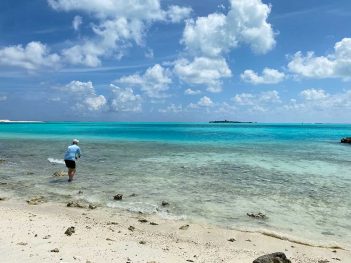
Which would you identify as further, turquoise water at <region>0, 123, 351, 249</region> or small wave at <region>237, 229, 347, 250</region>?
turquoise water at <region>0, 123, 351, 249</region>

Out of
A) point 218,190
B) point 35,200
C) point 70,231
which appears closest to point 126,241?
point 70,231

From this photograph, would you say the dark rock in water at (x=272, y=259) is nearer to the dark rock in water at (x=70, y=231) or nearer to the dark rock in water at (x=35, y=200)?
the dark rock in water at (x=70, y=231)

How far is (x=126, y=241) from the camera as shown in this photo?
9641mm

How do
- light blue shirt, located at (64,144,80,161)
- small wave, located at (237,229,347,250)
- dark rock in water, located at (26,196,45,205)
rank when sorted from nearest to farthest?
small wave, located at (237,229,347,250) → dark rock in water, located at (26,196,45,205) → light blue shirt, located at (64,144,80,161)

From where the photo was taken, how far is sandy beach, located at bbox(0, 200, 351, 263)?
8.42m

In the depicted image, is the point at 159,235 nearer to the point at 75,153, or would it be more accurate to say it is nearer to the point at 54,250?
the point at 54,250

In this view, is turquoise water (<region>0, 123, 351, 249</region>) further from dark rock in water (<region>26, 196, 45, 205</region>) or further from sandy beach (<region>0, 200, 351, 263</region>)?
sandy beach (<region>0, 200, 351, 263</region>)

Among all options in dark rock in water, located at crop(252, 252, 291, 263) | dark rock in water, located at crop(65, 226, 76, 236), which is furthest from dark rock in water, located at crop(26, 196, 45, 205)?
dark rock in water, located at crop(252, 252, 291, 263)

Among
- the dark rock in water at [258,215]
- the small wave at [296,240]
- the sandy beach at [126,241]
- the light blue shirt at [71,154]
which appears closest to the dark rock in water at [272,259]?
the sandy beach at [126,241]

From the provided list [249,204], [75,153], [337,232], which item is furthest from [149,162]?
[337,232]

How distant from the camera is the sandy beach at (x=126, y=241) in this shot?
8.42 meters

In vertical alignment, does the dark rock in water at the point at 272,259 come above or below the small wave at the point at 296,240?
above

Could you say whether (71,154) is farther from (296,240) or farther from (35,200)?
(296,240)

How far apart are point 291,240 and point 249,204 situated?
161 inches
